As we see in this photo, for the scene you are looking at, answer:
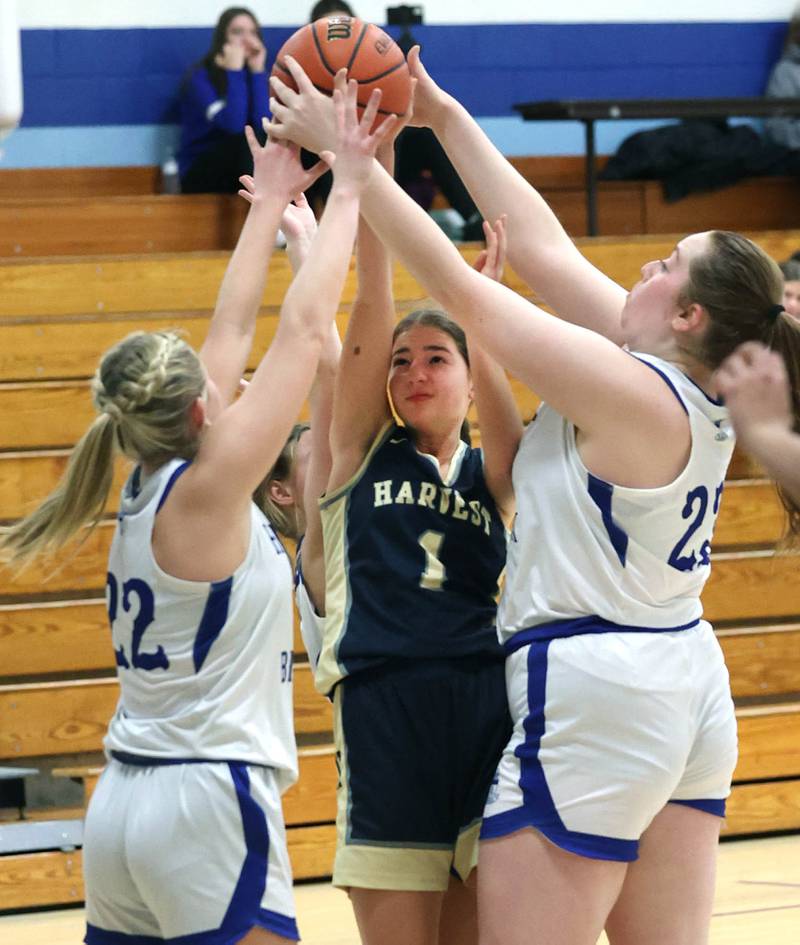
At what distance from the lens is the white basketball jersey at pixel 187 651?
95.2 inches

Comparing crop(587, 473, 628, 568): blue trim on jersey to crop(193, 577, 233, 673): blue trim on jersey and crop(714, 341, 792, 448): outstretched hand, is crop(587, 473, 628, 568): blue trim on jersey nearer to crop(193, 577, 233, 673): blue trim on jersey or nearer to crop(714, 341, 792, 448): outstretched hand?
crop(714, 341, 792, 448): outstretched hand

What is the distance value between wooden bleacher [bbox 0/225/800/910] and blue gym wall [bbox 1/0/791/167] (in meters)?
1.45

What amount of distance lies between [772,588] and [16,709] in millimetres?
3032

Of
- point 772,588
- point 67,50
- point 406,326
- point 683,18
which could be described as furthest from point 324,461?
point 683,18

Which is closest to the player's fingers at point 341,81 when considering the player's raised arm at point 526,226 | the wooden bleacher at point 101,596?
the player's raised arm at point 526,226

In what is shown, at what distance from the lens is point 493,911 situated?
2.42 meters

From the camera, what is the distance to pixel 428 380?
114 inches

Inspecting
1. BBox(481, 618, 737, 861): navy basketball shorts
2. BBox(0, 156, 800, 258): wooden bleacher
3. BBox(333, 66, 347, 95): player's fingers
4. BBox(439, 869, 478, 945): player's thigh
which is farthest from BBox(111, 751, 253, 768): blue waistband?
BBox(0, 156, 800, 258): wooden bleacher

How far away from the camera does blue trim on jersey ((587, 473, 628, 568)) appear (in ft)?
8.04

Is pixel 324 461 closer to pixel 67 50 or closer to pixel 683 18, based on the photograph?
pixel 67 50

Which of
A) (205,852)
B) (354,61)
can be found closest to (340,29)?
(354,61)

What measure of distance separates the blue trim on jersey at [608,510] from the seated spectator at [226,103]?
4.94 meters

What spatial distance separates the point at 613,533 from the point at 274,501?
1.26 metres

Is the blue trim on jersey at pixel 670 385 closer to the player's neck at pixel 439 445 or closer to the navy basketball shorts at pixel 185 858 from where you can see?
the player's neck at pixel 439 445
